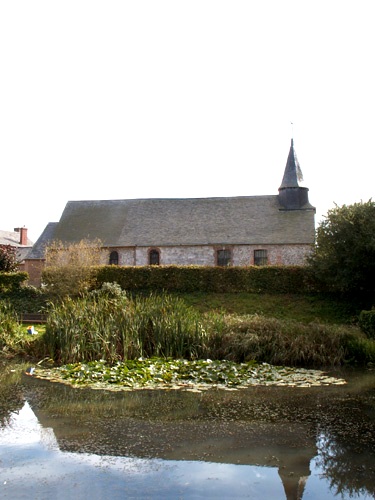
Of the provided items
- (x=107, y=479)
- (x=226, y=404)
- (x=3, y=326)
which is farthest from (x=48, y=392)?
(x=3, y=326)

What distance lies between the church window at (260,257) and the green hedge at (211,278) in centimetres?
754

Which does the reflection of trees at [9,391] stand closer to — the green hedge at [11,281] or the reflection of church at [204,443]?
the reflection of church at [204,443]

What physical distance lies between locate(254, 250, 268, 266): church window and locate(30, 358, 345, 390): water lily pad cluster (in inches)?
851

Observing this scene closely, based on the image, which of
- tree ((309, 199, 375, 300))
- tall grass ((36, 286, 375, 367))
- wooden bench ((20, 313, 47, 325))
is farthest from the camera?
tree ((309, 199, 375, 300))

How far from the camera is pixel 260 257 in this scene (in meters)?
33.7

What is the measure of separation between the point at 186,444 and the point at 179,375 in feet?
14.3

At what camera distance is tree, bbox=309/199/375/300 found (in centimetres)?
2166

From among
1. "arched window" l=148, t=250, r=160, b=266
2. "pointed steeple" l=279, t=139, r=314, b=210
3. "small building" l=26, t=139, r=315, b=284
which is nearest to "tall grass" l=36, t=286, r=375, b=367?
"small building" l=26, t=139, r=315, b=284

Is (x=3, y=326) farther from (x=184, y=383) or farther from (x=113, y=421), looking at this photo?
(x=113, y=421)

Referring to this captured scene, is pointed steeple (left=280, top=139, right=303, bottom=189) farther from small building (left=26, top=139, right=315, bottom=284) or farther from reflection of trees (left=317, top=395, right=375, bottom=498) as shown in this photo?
reflection of trees (left=317, top=395, right=375, bottom=498)

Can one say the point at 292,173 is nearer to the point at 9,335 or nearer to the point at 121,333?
the point at 121,333

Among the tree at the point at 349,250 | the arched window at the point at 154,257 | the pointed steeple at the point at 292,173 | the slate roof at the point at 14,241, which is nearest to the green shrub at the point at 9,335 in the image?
the tree at the point at 349,250

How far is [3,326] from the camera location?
569 inches

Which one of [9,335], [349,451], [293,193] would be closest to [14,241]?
[293,193]
